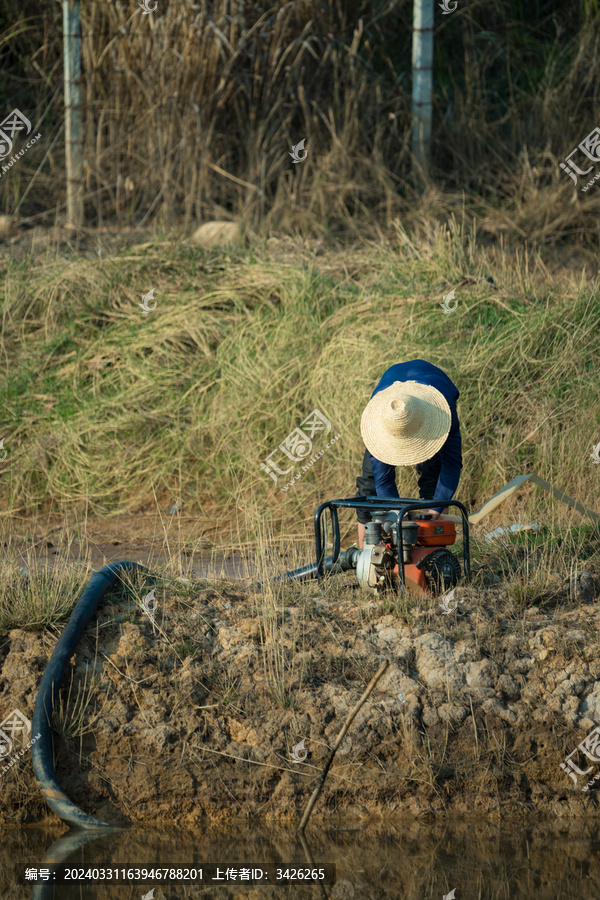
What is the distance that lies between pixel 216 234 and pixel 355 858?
22.8 feet

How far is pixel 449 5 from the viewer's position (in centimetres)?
1106

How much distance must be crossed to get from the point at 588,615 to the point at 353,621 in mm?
1211

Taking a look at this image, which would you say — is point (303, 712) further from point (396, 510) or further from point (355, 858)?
point (396, 510)

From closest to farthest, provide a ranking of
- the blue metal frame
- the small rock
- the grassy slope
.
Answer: the blue metal frame < the grassy slope < the small rock

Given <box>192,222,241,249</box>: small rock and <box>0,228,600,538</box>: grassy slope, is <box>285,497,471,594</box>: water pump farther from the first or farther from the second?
<box>192,222,241,249</box>: small rock

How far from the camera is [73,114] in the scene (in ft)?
33.7

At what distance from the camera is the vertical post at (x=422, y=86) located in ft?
33.0

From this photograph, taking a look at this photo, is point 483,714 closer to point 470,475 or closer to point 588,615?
point 588,615

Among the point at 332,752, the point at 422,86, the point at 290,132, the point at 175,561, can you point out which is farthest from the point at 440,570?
the point at 290,132

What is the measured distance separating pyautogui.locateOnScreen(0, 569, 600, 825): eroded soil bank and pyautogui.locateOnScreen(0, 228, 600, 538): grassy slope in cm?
178

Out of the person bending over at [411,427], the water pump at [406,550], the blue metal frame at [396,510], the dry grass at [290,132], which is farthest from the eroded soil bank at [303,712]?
the dry grass at [290,132]

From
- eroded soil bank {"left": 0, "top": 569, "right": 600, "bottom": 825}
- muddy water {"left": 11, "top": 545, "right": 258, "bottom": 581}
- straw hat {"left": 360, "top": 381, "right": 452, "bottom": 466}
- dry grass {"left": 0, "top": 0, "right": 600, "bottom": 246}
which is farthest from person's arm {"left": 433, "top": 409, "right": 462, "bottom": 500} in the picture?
dry grass {"left": 0, "top": 0, "right": 600, "bottom": 246}

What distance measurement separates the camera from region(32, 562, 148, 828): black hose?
13.9ft

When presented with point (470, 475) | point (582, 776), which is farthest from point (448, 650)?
point (470, 475)
